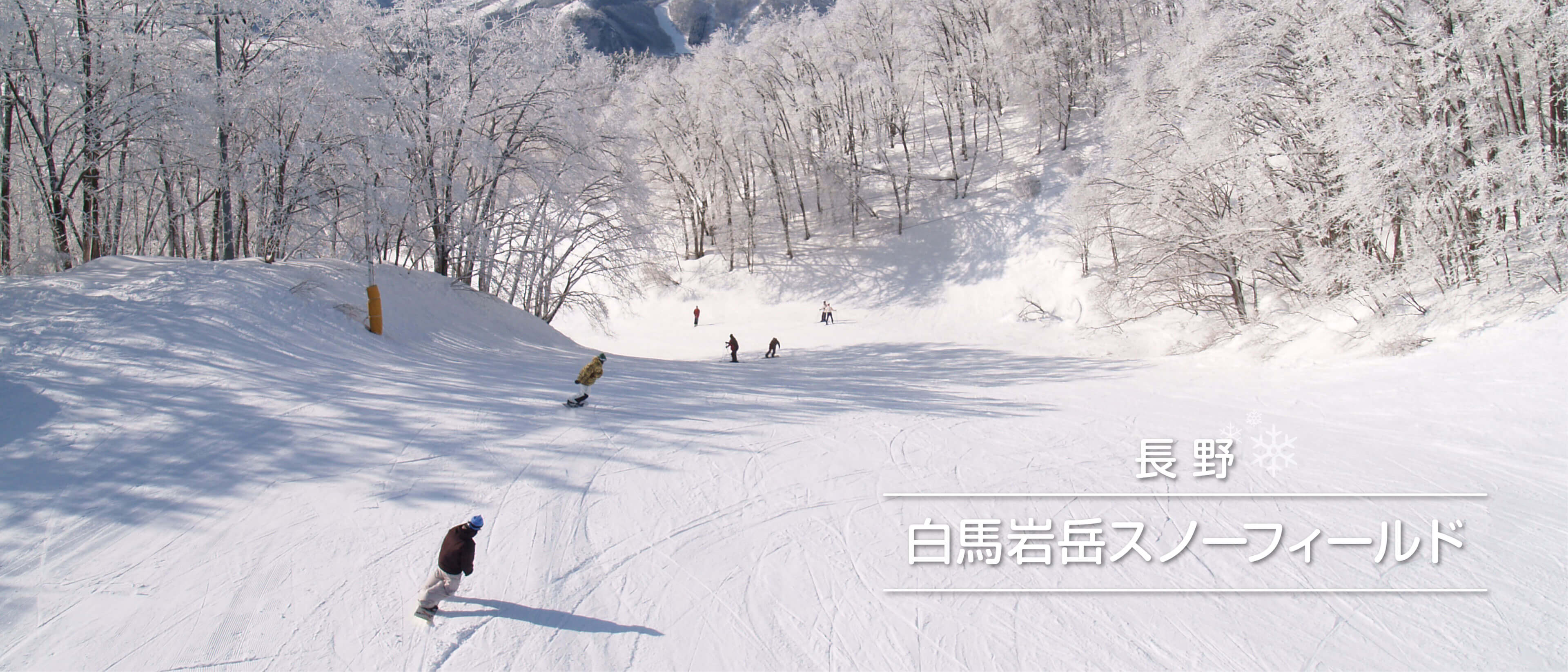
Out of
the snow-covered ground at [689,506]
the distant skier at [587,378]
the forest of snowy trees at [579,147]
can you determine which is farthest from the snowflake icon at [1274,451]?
the distant skier at [587,378]

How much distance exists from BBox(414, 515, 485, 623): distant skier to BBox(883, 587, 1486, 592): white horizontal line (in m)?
3.06

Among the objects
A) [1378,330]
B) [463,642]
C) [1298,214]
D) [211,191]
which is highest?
[211,191]

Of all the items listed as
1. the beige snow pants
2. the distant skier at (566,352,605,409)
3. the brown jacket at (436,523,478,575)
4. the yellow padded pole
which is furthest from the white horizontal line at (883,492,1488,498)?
the yellow padded pole

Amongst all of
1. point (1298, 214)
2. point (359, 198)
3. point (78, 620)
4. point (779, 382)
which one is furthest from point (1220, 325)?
point (359, 198)

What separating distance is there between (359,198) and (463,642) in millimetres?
15900

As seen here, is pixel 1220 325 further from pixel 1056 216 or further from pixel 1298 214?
pixel 1056 216

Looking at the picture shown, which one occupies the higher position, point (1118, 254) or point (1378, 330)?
point (1118, 254)

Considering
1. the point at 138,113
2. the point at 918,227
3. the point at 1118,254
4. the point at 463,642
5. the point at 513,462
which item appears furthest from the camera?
the point at 918,227

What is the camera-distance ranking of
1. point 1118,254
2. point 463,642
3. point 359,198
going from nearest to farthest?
point 463,642 < point 359,198 < point 1118,254

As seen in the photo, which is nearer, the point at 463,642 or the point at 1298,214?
the point at 463,642

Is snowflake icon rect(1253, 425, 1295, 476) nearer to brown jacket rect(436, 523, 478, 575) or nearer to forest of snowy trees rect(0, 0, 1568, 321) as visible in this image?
forest of snowy trees rect(0, 0, 1568, 321)

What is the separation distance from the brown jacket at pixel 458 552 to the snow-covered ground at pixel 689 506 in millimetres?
415

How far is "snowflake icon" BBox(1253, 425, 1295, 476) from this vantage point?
25.0 feet

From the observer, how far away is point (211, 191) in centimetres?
1842
